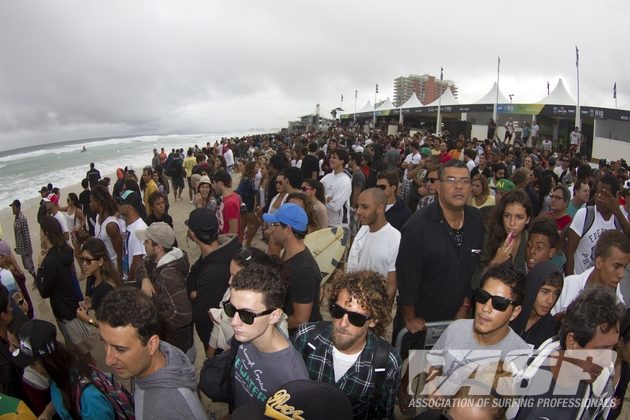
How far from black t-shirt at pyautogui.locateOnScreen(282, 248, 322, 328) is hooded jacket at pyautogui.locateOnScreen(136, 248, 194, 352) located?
806mm

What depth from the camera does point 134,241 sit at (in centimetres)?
505

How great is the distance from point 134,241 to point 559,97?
88.1 ft

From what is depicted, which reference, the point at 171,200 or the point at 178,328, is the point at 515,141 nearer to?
the point at 171,200

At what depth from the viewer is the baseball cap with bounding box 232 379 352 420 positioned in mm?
1416

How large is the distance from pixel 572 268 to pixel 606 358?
8.97 ft

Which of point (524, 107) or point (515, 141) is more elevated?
point (524, 107)

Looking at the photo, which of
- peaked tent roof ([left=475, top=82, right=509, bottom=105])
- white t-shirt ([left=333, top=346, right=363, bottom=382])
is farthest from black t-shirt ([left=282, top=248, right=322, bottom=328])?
peaked tent roof ([left=475, top=82, right=509, bottom=105])

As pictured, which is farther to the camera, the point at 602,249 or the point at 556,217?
the point at 556,217

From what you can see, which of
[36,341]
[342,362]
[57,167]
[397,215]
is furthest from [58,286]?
[57,167]

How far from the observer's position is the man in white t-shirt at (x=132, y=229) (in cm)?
499

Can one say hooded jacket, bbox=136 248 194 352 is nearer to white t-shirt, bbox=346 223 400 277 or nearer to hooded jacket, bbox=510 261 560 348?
white t-shirt, bbox=346 223 400 277

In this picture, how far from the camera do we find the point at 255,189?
9242 mm

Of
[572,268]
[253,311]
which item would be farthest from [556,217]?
[253,311]

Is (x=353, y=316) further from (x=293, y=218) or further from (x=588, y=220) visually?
(x=588, y=220)
